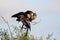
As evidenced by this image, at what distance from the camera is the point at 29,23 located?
3.92 m

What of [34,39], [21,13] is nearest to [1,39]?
[34,39]

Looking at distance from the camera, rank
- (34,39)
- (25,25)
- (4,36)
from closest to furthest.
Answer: (25,25)
(4,36)
(34,39)

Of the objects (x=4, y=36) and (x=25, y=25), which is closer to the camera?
(x=25, y=25)

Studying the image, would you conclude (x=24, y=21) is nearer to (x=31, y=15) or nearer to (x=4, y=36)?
(x=31, y=15)

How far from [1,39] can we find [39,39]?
281 centimetres

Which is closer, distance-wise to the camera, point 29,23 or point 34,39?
point 29,23

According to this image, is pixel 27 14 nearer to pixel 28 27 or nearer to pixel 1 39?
pixel 28 27

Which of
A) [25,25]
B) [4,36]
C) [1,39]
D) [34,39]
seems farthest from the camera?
[34,39]

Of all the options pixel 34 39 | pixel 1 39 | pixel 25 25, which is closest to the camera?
pixel 25 25

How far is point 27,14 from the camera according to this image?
12.9ft

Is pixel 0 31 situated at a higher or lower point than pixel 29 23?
lower

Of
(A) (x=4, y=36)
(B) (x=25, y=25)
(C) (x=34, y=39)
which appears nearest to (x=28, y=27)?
(B) (x=25, y=25)

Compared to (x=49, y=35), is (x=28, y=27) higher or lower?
higher

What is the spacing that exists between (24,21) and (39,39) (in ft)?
32.0
